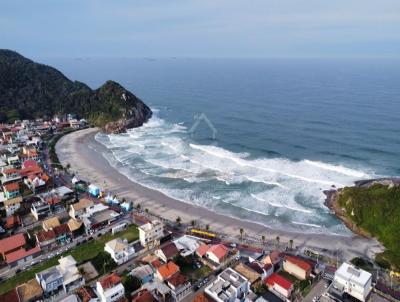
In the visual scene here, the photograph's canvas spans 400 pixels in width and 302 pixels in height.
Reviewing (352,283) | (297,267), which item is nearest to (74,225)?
(297,267)

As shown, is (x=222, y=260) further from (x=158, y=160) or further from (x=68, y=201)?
(x=158, y=160)

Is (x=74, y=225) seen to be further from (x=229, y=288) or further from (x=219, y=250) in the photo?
(x=229, y=288)

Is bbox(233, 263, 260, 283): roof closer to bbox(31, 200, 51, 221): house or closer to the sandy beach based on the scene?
the sandy beach

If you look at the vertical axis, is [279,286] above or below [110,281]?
below

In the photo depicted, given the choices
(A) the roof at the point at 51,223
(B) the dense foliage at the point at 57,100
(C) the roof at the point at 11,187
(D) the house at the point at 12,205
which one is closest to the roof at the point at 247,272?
(A) the roof at the point at 51,223

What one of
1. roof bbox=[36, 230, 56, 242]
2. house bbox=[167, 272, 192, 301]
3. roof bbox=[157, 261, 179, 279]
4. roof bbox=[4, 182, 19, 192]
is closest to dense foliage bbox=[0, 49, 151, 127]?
roof bbox=[4, 182, 19, 192]

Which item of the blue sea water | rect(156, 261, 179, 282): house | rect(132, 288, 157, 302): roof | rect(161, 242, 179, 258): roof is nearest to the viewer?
rect(132, 288, 157, 302): roof
